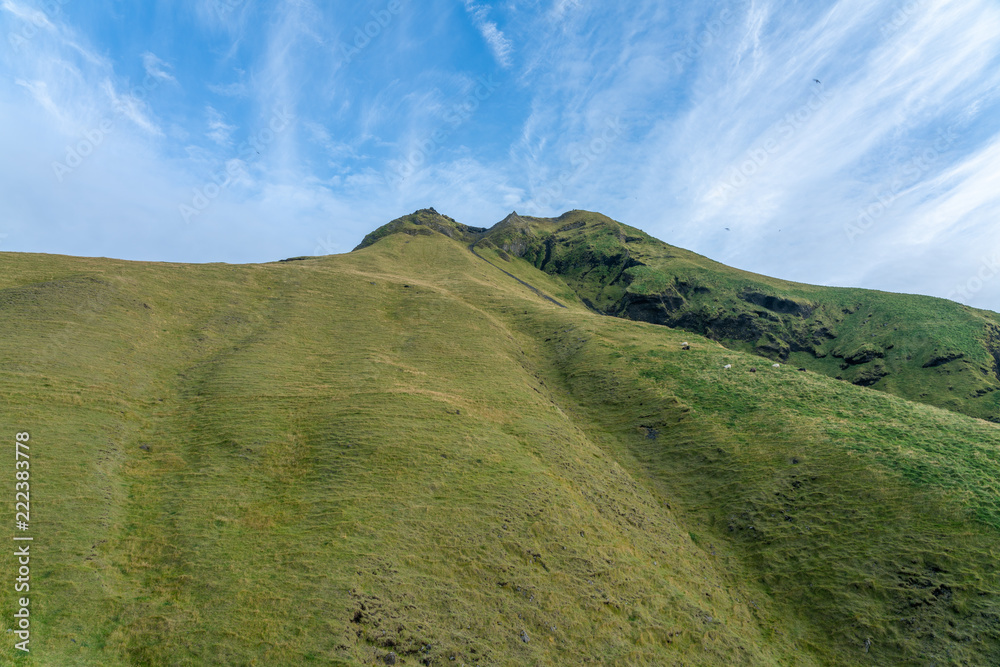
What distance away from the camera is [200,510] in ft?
75.2

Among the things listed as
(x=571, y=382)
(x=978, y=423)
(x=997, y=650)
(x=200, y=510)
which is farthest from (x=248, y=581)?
(x=978, y=423)

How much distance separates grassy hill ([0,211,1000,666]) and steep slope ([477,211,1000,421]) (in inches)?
2119

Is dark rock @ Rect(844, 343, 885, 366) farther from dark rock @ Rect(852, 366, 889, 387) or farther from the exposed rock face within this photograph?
the exposed rock face

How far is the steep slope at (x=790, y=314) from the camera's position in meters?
78.3

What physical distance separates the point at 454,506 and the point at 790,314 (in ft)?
368

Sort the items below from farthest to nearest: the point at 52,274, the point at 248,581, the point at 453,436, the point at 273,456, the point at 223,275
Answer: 1. the point at 223,275
2. the point at 52,274
3. the point at 453,436
4. the point at 273,456
5. the point at 248,581

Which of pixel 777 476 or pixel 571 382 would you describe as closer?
pixel 777 476

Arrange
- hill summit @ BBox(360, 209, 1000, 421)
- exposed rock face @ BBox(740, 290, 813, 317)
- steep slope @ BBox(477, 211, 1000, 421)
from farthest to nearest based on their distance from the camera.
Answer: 1. exposed rock face @ BBox(740, 290, 813, 317)
2. hill summit @ BBox(360, 209, 1000, 421)
3. steep slope @ BBox(477, 211, 1000, 421)

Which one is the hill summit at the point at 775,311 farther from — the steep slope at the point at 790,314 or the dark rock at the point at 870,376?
the steep slope at the point at 790,314

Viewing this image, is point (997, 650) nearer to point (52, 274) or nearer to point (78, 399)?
point (78, 399)

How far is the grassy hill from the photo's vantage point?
18281mm

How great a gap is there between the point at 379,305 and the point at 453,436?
108 ft

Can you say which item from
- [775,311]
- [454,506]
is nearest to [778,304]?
[775,311]

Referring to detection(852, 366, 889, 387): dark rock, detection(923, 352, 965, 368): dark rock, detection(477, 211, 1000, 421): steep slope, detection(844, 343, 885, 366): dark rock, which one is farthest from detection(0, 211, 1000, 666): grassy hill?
detection(844, 343, 885, 366): dark rock
